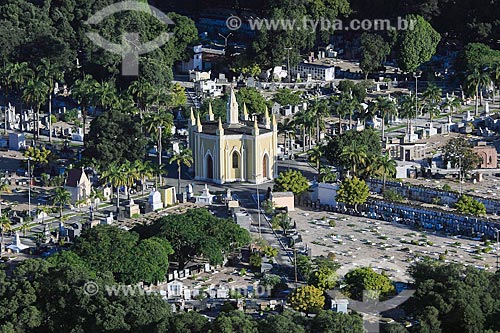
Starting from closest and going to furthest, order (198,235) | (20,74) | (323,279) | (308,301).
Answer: (308,301) → (323,279) → (198,235) → (20,74)

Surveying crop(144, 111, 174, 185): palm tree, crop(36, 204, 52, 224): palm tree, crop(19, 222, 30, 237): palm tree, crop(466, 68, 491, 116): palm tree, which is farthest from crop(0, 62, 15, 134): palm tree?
crop(466, 68, 491, 116): palm tree

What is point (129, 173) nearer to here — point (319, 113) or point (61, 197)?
point (61, 197)

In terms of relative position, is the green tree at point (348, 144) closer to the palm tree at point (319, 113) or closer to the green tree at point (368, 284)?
the palm tree at point (319, 113)

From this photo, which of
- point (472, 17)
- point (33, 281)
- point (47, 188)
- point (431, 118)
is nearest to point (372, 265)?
point (33, 281)

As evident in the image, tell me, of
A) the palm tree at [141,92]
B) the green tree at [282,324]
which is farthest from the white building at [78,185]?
the green tree at [282,324]

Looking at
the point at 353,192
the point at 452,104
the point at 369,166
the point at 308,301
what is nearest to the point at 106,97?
the point at 369,166

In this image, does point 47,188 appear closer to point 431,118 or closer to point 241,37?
point 431,118
